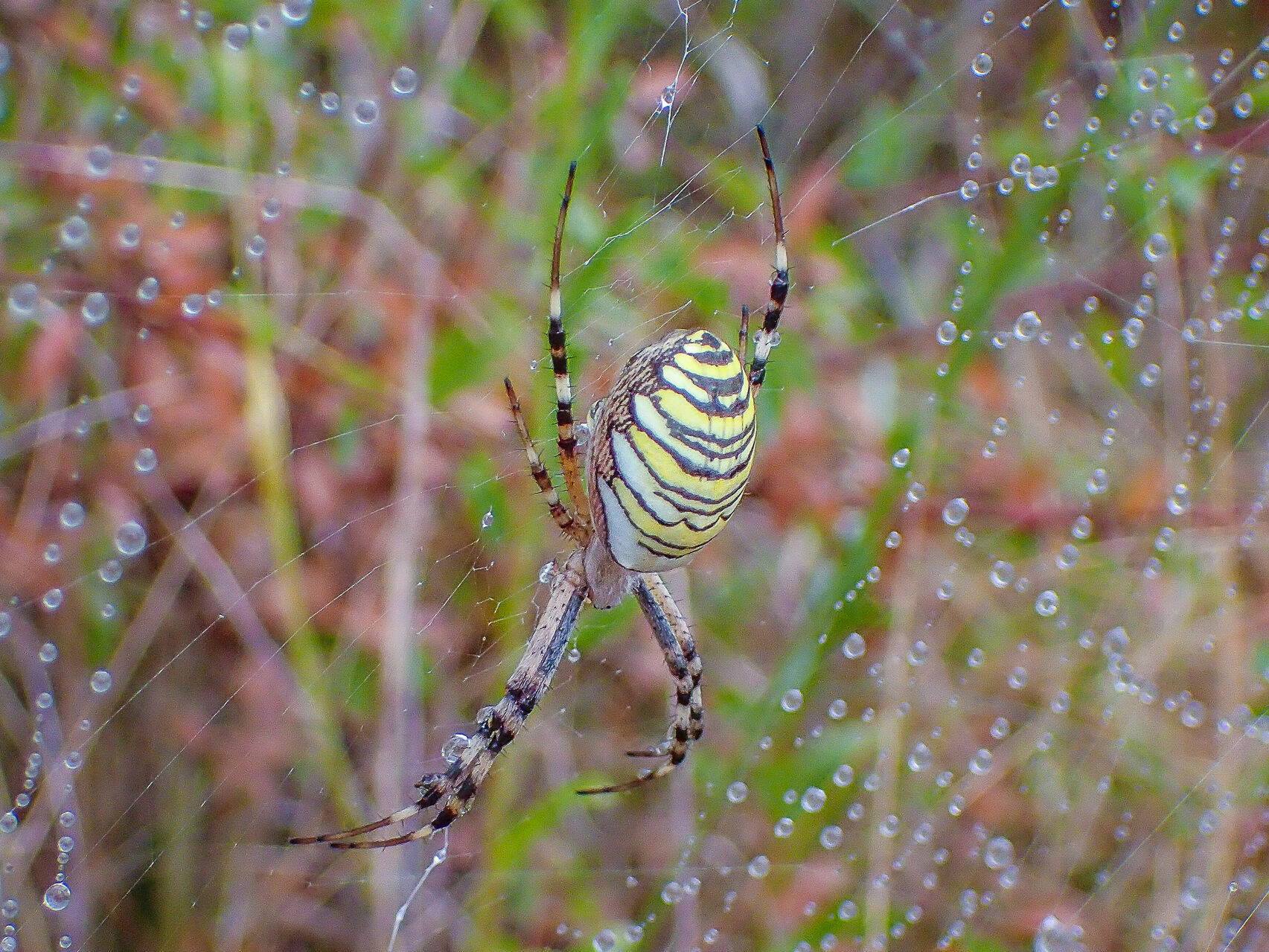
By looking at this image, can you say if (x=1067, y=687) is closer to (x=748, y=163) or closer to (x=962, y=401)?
(x=962, y=401)

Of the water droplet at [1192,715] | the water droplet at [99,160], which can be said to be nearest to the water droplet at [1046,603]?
the water droplet at [1192,715]

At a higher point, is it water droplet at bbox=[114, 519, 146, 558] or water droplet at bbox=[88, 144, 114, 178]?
water droplet at bbox=[88, 144, 114, 178]

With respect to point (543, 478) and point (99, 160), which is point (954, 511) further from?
point (99, 160)

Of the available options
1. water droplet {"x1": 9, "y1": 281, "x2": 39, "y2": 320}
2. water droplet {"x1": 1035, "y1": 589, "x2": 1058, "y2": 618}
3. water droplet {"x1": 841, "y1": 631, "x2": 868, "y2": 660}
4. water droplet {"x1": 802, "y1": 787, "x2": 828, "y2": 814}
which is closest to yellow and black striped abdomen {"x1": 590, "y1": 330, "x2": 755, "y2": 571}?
water droplet {"x1": 841, "y1": 631, "x2": 868, "y2": 660}

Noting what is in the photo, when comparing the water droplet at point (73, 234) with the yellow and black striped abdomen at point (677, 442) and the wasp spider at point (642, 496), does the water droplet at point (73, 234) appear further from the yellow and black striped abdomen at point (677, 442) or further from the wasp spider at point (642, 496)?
the yellow and black striped abdomen at point (677, 442)

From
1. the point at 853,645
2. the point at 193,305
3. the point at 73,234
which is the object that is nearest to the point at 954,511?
the point at 853,645

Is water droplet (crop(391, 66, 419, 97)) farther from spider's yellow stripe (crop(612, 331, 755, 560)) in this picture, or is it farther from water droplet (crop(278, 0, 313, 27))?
spider's yellow stripe (crop(612, 331, 755, 560))
